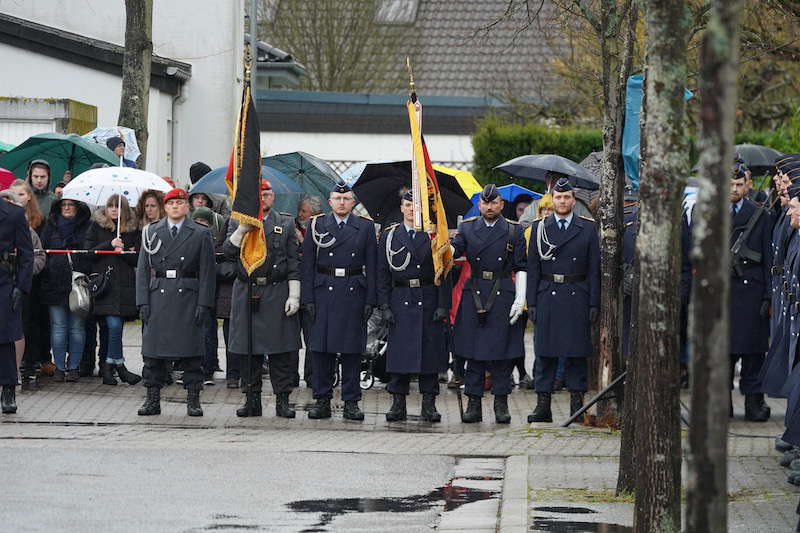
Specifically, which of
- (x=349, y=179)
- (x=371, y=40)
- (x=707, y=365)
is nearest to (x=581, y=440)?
(x=349, y=179)

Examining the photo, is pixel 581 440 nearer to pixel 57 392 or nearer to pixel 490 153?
pixel 57 392

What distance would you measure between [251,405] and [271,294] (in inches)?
38.2

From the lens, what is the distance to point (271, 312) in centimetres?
1359

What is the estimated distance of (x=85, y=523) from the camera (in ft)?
28.3

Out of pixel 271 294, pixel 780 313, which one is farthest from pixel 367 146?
pixel 780 313

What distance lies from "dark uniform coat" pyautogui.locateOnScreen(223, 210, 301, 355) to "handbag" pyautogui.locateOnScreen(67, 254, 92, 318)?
1776 millimetres

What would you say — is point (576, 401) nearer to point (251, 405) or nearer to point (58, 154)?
point (251, 405)

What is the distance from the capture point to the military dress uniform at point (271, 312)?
44.5ft

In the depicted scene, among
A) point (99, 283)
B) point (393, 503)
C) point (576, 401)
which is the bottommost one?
point (393, 503)

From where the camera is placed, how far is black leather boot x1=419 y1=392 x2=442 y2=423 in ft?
44.8

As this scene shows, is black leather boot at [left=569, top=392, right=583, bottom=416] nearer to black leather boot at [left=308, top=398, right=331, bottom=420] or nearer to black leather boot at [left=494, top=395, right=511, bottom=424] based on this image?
black leather boot at [left=494, top=395, right=511, bottom=424]

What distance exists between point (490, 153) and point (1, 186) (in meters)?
13.5

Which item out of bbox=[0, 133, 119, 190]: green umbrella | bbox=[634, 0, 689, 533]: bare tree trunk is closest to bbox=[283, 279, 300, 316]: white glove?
bbox=[0, 133, 119, 190]: green umbrella

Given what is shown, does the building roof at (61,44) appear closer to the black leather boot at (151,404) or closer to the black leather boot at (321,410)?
the black leather boot at (151,404)
